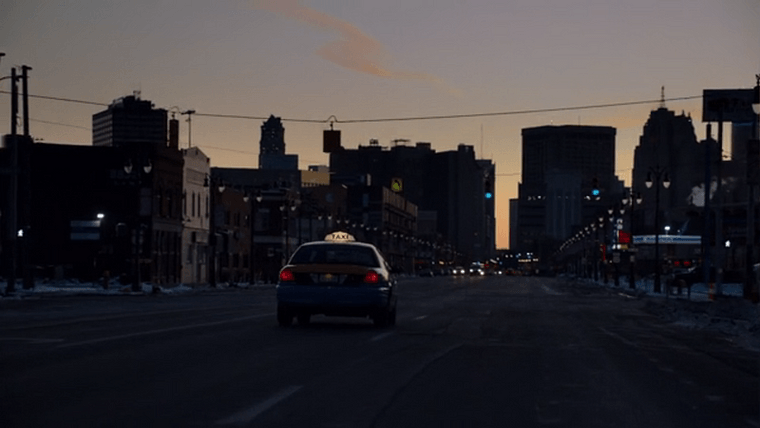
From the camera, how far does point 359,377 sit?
13836mm

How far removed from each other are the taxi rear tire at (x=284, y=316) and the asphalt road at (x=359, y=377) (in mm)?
366

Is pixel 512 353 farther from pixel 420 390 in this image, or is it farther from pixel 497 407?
pixel 497 407

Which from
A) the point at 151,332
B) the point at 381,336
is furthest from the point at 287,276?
the point at 151,332

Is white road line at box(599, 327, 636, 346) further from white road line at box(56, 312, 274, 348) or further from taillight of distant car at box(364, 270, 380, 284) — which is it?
white road line at box(56, 312, 274, 348)

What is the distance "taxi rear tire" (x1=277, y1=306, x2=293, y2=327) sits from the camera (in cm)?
2336

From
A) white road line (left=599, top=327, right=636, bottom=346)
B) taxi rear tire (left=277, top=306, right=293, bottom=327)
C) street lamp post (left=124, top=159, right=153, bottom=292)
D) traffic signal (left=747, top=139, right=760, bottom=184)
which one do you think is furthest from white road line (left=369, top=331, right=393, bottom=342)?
street lamp post (left=124, top=159, right=153, bottom=292)

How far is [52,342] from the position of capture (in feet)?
59.0

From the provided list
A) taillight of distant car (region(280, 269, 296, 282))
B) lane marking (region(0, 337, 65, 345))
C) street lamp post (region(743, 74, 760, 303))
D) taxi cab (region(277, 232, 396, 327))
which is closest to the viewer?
lane marking (region(0, 337, 65, 345))

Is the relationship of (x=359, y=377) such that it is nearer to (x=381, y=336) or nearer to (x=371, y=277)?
(x=381, y=336)

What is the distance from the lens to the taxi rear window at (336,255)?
78.2 ft

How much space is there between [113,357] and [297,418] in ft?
19.7

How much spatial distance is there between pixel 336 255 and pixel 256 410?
13485 mm

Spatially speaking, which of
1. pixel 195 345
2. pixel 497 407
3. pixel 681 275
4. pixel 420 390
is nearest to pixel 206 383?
pixel 420 390

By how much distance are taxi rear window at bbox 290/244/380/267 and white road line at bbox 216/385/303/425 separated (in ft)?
37.6
